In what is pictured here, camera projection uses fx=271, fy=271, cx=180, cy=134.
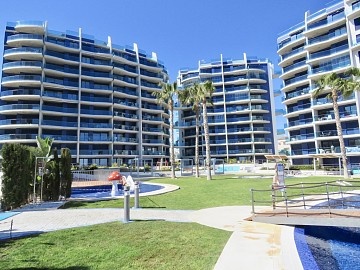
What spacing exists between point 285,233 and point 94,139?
179 feet

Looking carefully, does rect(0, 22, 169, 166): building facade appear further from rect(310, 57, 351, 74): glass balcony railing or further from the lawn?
the lawn

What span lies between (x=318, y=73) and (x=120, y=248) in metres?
53.4

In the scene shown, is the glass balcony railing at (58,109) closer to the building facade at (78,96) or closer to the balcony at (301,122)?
the building facade at (78,96)

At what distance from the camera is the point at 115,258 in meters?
6.39

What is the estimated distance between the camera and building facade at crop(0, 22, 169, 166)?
52.6 m

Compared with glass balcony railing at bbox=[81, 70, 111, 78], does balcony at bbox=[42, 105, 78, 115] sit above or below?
below

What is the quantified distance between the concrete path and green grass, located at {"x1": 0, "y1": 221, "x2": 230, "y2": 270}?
520mm

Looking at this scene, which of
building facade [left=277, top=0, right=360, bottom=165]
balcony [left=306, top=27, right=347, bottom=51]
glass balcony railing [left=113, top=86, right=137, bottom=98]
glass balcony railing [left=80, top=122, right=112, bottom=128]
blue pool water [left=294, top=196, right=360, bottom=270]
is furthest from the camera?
glass balcony railing [left=113, top=86, right=137, bottom=98]

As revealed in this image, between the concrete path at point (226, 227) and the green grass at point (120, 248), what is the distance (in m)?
0.52

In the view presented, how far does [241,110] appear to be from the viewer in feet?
253

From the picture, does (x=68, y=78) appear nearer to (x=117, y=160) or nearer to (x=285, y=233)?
(x=117, y=160)

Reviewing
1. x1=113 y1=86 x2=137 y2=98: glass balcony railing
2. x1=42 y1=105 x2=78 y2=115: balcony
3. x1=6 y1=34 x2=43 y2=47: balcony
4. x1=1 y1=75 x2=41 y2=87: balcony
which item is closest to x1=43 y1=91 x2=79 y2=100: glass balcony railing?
x1=42 y1=105 x2=78 y2=115: balcony

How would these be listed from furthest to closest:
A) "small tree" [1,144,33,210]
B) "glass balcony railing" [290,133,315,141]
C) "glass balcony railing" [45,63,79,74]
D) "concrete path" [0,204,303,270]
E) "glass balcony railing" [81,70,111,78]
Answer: "glass balcony railing" [81,70,111,78]
"glass balcony railing" [45,63,79,74]
"glass balcony railing" [290,133,315,141]
"small tree" [1,144,33,210]
"concrete path" [0,204,303,270]

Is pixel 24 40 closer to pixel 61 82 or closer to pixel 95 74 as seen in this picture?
pixel 61 82
